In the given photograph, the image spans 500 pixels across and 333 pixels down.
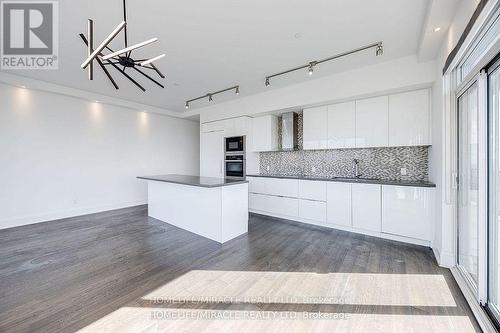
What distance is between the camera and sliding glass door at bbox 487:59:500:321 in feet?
5.49

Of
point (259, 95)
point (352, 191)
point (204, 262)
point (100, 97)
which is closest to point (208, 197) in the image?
point (204, 262)

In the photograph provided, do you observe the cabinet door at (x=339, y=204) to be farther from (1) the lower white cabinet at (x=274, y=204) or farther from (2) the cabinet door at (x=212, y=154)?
(2) the cabinet door at (x=212, y=154)

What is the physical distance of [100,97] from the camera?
5.05 m

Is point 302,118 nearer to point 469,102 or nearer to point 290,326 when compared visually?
point 469,102

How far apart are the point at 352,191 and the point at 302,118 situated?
6.41 ft

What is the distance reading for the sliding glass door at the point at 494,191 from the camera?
1673 millimetres

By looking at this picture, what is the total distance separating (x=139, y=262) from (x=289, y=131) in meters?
3.63

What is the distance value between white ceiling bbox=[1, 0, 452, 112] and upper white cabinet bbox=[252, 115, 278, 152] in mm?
1278

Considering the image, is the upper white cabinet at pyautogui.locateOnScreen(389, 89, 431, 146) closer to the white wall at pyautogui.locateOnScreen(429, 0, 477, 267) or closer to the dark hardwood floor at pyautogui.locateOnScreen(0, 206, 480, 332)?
the white wall at pyautogui.locateOnScreen(429, 0, 477, 267)

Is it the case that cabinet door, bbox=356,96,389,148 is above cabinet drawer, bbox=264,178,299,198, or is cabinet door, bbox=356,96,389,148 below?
above

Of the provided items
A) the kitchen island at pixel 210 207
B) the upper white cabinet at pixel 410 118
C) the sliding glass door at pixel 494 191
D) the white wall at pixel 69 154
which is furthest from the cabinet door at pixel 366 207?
the white wall at pixel 69 154

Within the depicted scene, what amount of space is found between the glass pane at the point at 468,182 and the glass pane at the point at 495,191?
210 millimetres

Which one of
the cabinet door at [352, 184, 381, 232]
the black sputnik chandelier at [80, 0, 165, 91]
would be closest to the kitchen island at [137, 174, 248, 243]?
the black sputnik chandelier at [80, 0, 165, 91]

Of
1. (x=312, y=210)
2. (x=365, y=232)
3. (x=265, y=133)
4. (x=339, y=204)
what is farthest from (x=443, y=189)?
(x=265, y=133)
